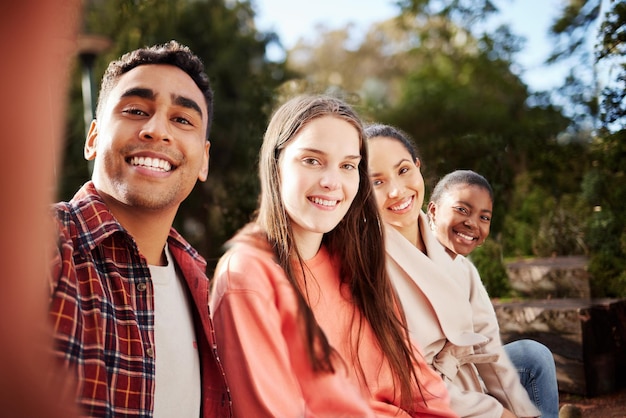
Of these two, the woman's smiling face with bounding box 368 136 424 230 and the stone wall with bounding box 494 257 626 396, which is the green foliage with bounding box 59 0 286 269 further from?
the stone wall with bounding box 494 257 626 396

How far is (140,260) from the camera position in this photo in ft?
4.09

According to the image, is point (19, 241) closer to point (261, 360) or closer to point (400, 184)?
point (261, 360)

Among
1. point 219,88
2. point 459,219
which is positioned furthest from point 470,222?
point 219,88

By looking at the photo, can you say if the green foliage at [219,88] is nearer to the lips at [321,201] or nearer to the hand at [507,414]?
the lips at [321,201]

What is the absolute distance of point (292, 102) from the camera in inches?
54.6

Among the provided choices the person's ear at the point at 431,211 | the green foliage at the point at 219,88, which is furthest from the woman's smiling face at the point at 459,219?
the green foliage at the point at 219,88

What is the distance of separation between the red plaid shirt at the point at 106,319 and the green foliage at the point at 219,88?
427 mm

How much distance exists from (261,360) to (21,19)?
99 centimetres

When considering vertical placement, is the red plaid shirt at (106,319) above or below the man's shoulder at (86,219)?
below

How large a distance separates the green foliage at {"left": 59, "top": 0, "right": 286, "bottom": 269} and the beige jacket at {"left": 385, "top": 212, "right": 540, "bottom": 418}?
687 millimetres

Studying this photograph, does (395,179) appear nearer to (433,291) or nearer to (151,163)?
(433,291)

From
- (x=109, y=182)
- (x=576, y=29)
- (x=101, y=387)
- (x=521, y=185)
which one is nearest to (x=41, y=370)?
(x=101, y=387)

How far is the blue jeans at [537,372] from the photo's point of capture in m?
1.43

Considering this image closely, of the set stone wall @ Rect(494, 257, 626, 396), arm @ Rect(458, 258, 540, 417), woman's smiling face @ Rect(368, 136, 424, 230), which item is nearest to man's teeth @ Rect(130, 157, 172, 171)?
woman's smiling face @ Rect(368, 136, 424, 230)
